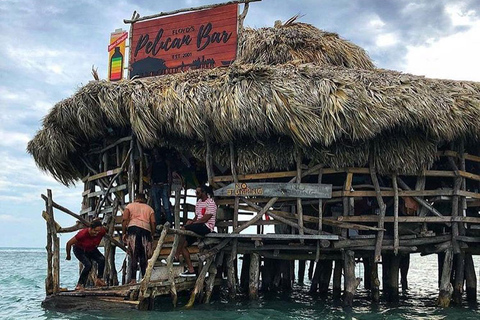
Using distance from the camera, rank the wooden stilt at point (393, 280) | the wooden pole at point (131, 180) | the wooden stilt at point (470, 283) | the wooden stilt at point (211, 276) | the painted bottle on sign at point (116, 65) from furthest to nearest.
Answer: the painted bottle on sign at point (116, 65) < the wooden stilt at point (393, 280) < the wooden stilt at point (470, 283) < the wooden pole at point (131, 180) < the wooden stilt at point (211, 276)

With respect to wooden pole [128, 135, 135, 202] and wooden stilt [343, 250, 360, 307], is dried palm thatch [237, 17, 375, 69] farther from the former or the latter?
wooden stilt [343, 250, 360, 307]

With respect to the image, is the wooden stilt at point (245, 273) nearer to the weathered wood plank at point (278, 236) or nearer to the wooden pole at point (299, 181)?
the weathered wood plank at point (278, 236)

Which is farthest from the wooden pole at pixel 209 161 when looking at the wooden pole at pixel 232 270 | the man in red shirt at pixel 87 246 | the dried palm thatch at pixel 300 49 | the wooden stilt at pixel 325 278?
the wooden stilt at pixel 325 278

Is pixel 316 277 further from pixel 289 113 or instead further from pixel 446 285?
pixel 289 113

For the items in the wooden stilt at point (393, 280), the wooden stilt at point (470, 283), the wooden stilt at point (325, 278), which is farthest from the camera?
the wooden stilt at point (325, 278)

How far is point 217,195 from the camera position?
11.6 m

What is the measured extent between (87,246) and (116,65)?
21.2 feet

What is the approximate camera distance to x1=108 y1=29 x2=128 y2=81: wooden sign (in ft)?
49.7

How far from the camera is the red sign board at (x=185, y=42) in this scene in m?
13.8

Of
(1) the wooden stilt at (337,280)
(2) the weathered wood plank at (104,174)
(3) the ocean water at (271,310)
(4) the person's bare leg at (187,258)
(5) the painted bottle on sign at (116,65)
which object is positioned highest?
(5) the painted bottle on sign at (116,65)

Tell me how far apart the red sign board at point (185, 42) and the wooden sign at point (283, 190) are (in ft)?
12.4

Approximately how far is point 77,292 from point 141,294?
131 cm

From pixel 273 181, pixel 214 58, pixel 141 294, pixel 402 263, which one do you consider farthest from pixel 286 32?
pixel 141 294

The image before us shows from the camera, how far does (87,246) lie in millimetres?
10438
